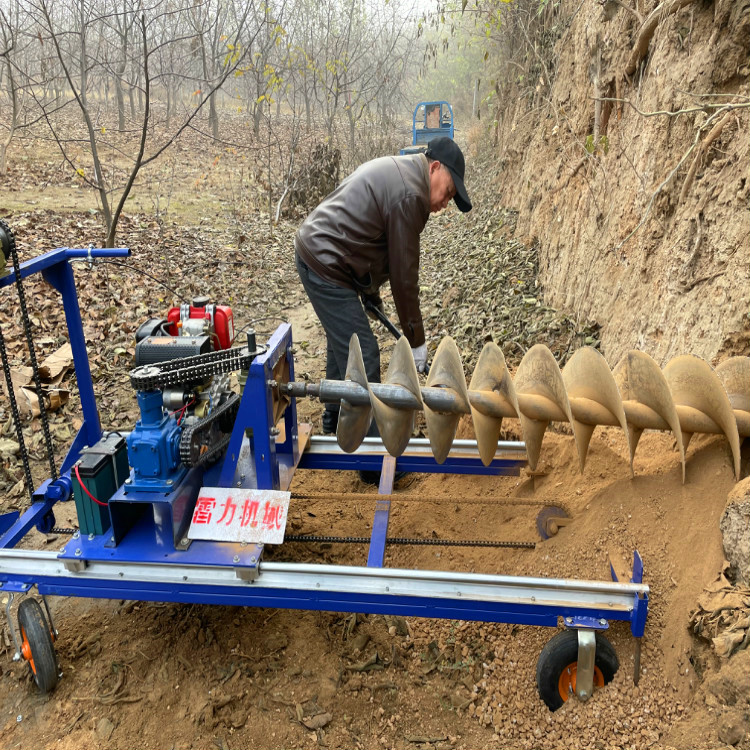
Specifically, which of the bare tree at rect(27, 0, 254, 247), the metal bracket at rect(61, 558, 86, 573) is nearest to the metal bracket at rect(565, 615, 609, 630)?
the metal bracket at rect(61, 558, 86, 573)

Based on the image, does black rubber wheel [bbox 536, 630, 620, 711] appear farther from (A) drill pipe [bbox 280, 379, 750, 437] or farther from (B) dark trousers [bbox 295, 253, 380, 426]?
(B) dark trousers [bbox 295, 253, 380, 426]

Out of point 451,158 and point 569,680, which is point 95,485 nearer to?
point 569,680

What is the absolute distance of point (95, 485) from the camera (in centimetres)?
293

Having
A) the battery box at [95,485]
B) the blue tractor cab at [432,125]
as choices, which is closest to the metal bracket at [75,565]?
the battery box at [95,485]

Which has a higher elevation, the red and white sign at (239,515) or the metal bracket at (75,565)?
the red and white sign at (239,515)

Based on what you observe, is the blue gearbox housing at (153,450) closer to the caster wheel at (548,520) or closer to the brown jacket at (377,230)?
the brown jacket at (377,230)

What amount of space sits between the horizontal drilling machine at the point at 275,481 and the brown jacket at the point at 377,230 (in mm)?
865

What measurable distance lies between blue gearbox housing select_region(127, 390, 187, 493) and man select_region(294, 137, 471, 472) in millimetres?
1452

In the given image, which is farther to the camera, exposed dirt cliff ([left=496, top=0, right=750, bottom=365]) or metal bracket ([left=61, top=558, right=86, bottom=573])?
exposed dirt cliff ([left=496, top=0, right=750, bottom=365])

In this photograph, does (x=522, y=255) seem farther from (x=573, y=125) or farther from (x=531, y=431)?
(x=531, y=431)

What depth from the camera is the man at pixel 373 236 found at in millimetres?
3779

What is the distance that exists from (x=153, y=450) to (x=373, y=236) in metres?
1.97

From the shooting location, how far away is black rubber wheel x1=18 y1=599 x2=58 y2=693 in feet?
9.36

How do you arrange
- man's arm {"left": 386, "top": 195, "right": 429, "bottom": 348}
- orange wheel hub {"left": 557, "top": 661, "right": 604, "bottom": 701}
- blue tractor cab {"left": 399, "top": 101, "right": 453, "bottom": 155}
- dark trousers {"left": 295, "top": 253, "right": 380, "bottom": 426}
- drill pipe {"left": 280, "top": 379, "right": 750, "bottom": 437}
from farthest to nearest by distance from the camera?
1. blue tractor cab {"left": 399, "top": 101, "right": 453, "bottom": 155}
2. dark trousers {"left": 295, "top": 253, "right": 380, "bottom": 426}
3. man's arm {"left": 386, "top": 195, "right": 429, "bottom": 348}
4. drill pipe {"left": 280, "top": 379, "right": 750, "bottom": 437}
5. orange wheel hub {"left": 557, "top": 661, "right": 604, "bottom": 701}
